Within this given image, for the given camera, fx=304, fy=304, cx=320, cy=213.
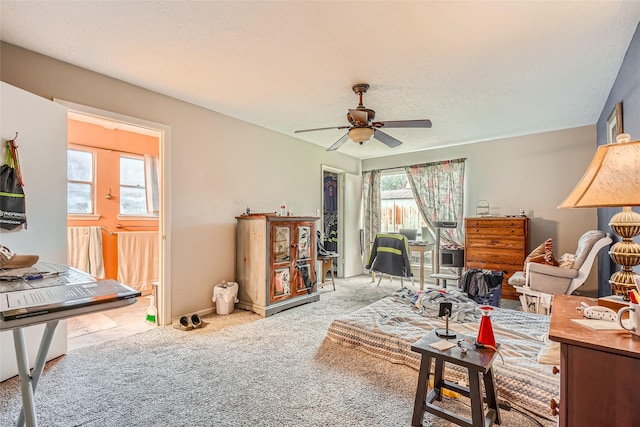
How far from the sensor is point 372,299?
4.32 metres

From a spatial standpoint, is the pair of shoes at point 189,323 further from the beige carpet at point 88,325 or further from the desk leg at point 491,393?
the desk leg at point 491,393

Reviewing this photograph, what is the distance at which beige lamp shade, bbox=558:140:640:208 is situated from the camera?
41.3 inches

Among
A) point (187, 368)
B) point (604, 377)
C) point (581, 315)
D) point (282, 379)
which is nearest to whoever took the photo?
point (604, 377)

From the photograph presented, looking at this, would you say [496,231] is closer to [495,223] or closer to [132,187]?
[495,223]

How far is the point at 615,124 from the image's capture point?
8.94 feet

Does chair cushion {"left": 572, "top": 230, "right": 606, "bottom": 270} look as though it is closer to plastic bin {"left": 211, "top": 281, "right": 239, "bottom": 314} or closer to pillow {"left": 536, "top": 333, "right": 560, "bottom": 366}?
pillow {"left": 536, "top": 333, "right": 560, "bottom": 366}

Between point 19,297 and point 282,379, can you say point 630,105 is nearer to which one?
point 282,379

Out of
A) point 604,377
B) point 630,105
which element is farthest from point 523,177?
point 604,377

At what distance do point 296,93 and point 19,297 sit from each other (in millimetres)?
2739

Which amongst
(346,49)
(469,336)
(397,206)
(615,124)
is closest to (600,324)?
(469,336)

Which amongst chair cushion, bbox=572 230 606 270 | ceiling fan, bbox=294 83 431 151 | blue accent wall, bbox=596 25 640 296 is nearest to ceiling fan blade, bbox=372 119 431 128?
ceiling fan, bbox=294 83 431 151

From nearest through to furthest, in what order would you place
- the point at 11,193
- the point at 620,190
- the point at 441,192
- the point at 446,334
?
the point at 620,190 < the point at 446,334 < the point at 11,193 < the point at 441,192

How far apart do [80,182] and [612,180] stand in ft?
17.3

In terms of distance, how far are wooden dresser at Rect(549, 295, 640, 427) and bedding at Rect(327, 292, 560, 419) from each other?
3.04ft
